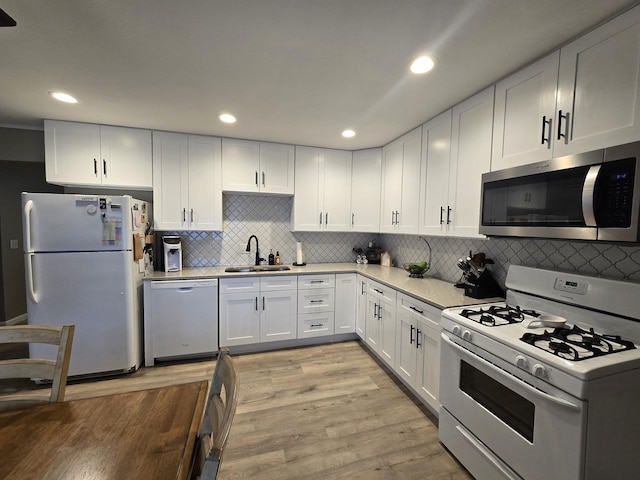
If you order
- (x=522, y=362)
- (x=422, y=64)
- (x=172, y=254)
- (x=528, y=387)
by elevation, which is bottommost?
(x=528, y=387)

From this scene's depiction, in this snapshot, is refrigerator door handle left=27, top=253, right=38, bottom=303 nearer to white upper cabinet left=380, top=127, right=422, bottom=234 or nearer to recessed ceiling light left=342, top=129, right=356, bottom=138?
recessed ceiling light left=342, top=129, right=356, bottom=138

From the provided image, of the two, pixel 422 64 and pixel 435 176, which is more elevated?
pixel 422 64

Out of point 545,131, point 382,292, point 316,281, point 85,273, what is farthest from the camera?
point 316,281

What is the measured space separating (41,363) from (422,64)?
253cm

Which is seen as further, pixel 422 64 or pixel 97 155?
pixel 97 155

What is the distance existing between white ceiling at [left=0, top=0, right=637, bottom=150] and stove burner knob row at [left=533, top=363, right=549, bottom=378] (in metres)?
1.63

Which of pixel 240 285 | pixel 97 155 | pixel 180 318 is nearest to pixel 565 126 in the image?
pixel 240 285

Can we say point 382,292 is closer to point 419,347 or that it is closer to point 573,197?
point 419,347

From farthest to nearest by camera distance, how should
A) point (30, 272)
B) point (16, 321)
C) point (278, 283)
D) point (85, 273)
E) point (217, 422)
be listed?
point (16, 321) < point (278, 283) < point (85, 273) < point (30, 272) < point (217, 422)

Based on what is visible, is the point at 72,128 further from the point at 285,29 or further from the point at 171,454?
the point at 171,454

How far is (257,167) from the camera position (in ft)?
10.6

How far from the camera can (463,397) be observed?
1.57 metres

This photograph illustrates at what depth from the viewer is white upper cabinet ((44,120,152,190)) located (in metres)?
2.61

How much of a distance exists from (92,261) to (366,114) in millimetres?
2805
